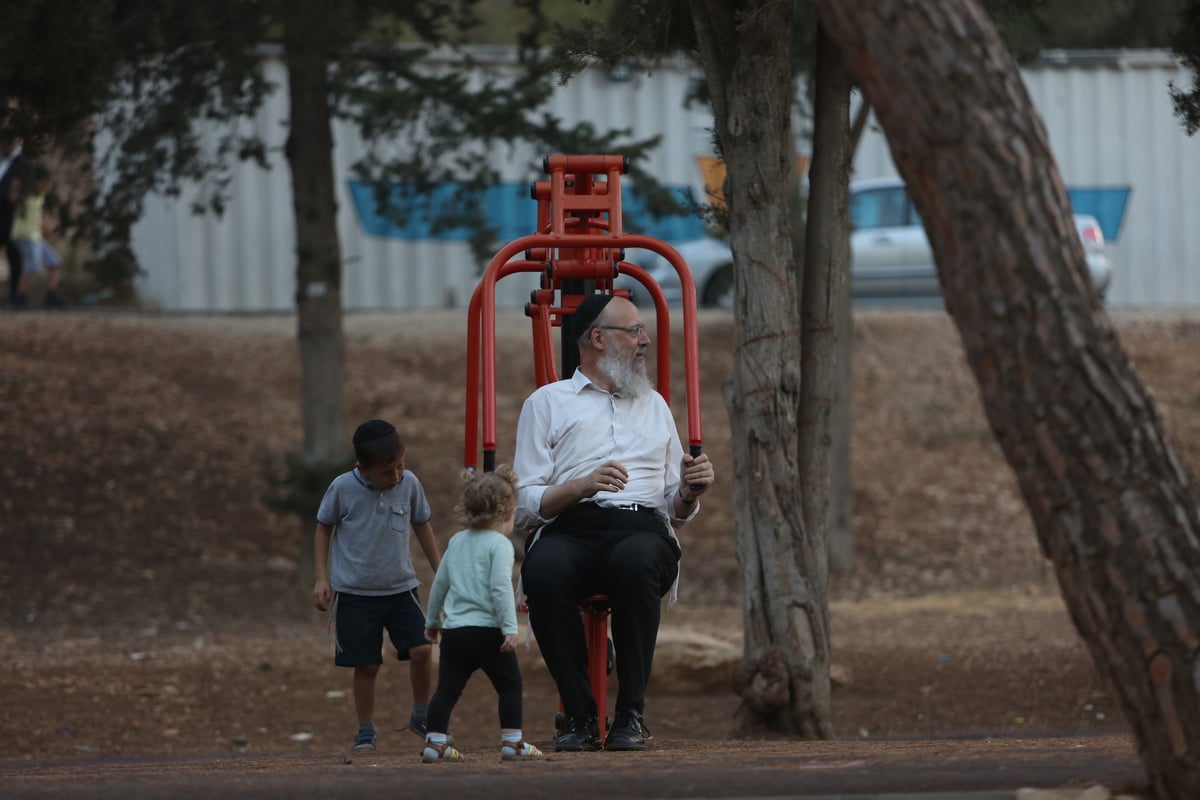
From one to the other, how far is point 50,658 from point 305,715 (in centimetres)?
226

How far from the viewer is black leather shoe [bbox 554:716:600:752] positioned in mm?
5289

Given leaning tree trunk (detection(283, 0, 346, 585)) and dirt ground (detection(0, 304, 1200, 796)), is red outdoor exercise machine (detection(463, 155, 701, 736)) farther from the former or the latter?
leaning tree trunk (detection(283, 0, 346, 585))

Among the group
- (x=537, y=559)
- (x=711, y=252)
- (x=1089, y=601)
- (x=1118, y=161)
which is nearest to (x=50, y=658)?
(x=537, y=559)

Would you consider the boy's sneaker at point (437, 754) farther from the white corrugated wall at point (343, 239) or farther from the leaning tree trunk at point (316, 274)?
the white corrugated wall at point (343, 239)

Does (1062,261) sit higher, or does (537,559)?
(1062,261)

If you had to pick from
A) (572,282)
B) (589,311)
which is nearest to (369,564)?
(589,311)

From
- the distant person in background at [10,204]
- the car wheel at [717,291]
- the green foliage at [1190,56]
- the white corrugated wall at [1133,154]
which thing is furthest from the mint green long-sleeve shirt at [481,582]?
the white corrugated wall at [1133,154]

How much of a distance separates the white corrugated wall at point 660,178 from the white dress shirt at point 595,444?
35.9ft

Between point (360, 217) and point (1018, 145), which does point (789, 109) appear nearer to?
point (1018, 145)

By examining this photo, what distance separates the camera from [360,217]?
1766 cm

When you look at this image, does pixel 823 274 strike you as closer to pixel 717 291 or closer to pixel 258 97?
pixel 258 97

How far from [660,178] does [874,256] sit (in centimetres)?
272

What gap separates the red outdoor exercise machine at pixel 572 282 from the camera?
5723mm

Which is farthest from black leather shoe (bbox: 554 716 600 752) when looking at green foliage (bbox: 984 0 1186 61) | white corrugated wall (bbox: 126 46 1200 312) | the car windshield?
the car windshield
